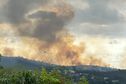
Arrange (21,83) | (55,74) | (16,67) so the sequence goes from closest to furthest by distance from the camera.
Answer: (21,83) → (55,74) → (16,67)

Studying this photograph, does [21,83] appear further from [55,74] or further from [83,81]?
[83,81]

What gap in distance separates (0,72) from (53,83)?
83.7 ft

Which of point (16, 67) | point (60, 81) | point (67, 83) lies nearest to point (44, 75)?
point (60, 81)

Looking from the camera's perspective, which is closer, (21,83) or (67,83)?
(21,83)

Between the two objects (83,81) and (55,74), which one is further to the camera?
(83,81)

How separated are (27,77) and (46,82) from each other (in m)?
5.20

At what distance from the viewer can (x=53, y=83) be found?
12038 centimetres

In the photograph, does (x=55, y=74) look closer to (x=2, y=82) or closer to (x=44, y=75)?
(x=44, y=75)

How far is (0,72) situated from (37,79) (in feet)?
76.8

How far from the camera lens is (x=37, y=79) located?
393ft

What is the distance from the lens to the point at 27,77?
389ft

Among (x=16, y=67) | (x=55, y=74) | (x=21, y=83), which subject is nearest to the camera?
(x=21, y=83)

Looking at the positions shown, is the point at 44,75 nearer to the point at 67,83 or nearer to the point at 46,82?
the point at 46,82

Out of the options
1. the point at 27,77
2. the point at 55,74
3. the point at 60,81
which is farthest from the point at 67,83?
the point at 27,77
